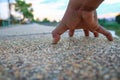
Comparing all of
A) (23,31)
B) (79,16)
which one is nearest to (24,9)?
(23,31)

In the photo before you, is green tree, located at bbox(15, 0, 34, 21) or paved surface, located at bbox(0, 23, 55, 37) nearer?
paved surface, located at bbox(0, 23, 55, 37)

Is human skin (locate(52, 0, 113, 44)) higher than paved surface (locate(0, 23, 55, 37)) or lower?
higher

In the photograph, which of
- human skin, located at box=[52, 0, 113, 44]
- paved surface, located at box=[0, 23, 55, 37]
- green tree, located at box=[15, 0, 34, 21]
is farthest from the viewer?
green tree, located at box=[15, 0, 34, 21]

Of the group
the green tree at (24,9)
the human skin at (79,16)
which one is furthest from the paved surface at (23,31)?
the green tree at (24,9)

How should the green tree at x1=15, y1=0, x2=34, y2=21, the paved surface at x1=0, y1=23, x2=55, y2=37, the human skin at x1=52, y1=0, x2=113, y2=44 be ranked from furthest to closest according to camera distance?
1. the green tree at x1=15, y1=0, x2=34, y2=21
2. the paved surface at x1=0, y1=23, x2=55, y2=37
3. the human skin at x1=52, y1=0, x2=113, y2=44

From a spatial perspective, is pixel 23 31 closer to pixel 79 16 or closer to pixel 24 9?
pixel 79 16

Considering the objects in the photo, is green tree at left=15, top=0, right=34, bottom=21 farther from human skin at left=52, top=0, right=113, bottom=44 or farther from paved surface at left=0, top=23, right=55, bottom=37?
human skin at left=52, top=0, right=113, bottom=44

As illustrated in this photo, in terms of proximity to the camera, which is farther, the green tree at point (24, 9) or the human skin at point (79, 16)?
the green tree at point (24, 9)

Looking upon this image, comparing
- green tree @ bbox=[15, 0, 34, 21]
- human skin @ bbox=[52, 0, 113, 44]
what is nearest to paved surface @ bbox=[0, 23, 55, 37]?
human skin @ bbox=[52, 0, 113, 44]

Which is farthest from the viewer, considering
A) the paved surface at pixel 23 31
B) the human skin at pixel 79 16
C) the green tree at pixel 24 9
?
the green tree at pixel 24 9

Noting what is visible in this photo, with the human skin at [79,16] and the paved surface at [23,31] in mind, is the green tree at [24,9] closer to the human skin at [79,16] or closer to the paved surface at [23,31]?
the paved surface at [23,31]

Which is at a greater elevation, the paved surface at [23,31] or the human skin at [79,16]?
the human skin at [79,16]
